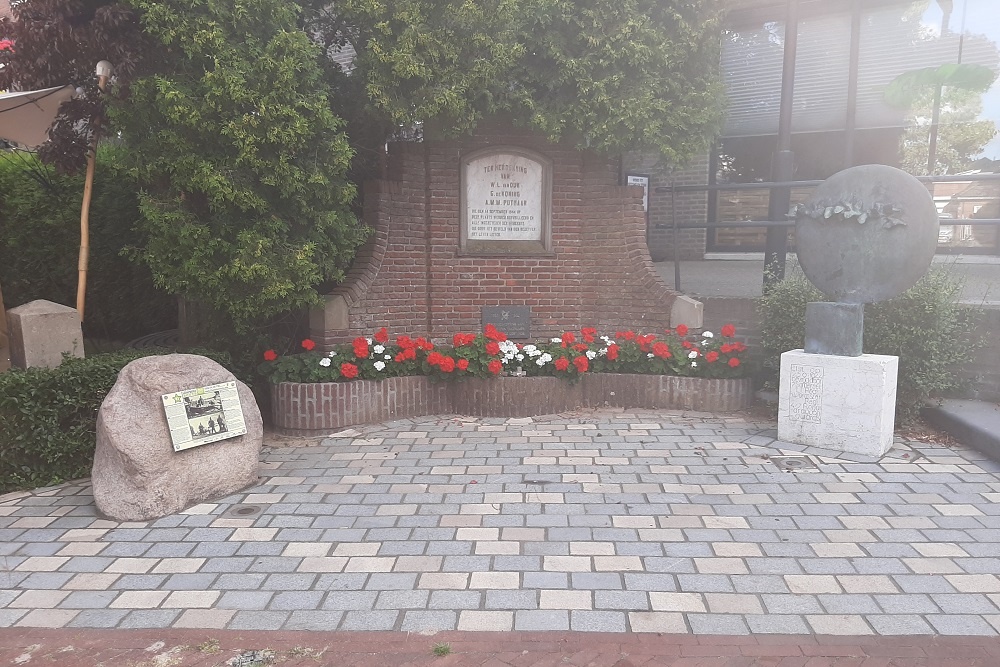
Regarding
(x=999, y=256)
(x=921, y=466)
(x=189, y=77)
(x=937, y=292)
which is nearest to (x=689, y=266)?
(x=999, y=256)

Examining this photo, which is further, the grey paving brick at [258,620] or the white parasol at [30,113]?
the white parasol at [30,113]

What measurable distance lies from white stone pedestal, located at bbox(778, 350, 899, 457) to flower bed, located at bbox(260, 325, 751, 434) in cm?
87

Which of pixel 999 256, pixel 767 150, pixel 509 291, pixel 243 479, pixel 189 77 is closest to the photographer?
pixel 243 479

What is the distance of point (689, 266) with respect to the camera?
9422mm

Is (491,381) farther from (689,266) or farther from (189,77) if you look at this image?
(689,266)

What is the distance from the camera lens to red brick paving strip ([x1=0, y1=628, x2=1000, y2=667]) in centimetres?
255

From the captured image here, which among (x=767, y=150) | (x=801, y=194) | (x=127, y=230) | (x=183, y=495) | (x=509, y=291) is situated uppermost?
(x=767, y=150)

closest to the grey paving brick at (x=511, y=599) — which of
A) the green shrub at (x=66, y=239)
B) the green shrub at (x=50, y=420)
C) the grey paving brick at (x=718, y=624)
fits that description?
the grey paving brick at (x=718, y=624)

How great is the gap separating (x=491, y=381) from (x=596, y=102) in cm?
257

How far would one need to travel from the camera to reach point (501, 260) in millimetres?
6562

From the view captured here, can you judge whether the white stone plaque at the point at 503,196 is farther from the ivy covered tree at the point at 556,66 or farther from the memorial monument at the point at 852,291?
the memorial monument at the point at 852,291

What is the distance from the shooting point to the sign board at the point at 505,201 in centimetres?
645

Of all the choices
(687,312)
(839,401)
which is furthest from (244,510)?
(687,312)

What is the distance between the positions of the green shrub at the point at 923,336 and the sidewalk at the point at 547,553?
0.50m
